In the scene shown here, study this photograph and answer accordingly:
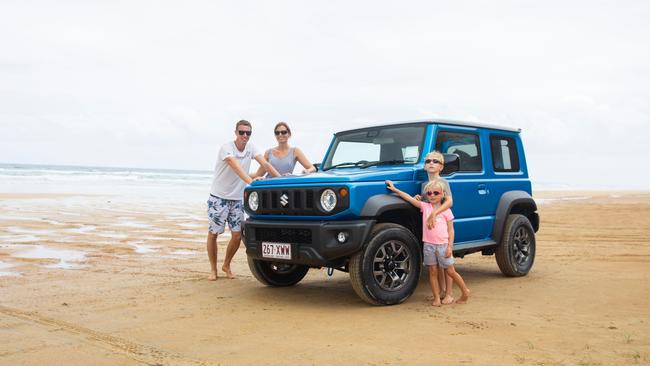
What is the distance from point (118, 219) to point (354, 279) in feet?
35.3

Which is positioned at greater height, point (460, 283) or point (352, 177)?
point (352, 177)

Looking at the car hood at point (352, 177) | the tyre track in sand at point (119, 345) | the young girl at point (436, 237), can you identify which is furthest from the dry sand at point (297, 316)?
the car hood at point (352, 177)

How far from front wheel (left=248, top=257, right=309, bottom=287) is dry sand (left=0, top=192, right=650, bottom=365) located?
0.47ft

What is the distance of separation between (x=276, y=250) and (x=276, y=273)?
41.7 inches

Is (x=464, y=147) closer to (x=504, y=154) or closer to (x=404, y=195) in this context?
(x=504, y=154)

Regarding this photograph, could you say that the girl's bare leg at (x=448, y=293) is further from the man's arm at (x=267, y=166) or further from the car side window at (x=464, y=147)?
the man's arm at (x=267, y=166)

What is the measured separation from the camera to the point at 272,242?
18.3ft

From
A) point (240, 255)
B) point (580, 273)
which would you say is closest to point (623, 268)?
point (580, 273)

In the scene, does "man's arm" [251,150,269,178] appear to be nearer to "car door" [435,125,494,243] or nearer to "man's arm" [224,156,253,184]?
"man's arm" [224,156,253,184]

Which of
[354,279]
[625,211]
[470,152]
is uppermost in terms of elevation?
[470,152]

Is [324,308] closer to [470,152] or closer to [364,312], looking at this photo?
[364,312]

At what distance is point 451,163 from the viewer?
226 inches

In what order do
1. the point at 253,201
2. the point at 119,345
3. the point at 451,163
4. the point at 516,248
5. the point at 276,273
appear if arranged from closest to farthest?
the point at 119,345 < the point at 451,163 < the point at 253,201 < the point at 276,273 < the point at 516,248

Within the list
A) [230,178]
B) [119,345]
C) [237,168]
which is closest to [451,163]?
[237,168]
